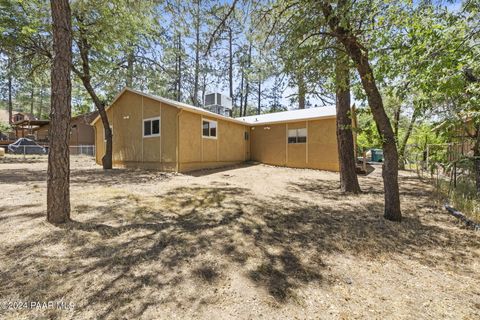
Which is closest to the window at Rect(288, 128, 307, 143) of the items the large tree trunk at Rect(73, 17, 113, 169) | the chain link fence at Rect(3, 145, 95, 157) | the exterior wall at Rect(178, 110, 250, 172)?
the exterior wall at Rect(178, 110, 250, 172)

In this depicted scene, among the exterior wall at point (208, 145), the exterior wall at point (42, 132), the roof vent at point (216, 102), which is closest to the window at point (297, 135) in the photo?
the exterior wall at point (208, 145)

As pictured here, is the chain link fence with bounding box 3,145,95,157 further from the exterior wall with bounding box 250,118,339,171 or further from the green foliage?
the exterior wall with bounding box 250,118,339,171

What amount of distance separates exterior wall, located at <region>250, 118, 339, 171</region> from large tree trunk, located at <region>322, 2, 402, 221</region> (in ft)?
25.2

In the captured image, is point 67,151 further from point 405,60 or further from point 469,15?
point 469,15

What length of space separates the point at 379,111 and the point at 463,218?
94.7 inches

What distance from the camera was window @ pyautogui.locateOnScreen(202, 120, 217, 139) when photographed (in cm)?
1114

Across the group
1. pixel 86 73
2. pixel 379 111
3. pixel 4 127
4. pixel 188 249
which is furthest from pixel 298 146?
pixel 4 127

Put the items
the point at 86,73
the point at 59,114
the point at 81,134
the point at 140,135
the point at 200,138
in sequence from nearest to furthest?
the point at 59,114
the point at 86,73
the point at 200,138
the point at 140,135
the point at 81,134

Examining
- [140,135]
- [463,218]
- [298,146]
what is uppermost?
[140,135]

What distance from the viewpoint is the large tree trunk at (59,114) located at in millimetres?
3396

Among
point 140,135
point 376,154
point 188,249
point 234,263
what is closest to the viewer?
point 234,263

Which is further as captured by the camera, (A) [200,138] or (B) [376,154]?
(B) [376,154]

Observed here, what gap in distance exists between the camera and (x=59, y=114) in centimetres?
341

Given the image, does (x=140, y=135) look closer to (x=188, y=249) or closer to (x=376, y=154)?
(x=188, y=249)
